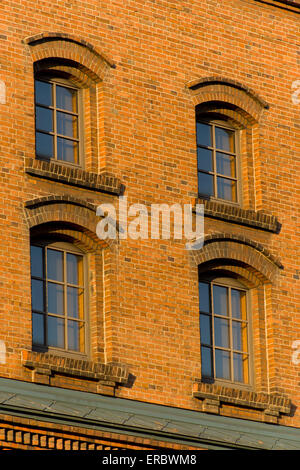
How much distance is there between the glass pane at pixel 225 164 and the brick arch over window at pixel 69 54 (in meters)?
2.68

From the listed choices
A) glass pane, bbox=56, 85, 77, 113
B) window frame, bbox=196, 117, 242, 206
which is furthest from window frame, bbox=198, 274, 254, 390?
glass pane, bbox=56, 85, 77, 113

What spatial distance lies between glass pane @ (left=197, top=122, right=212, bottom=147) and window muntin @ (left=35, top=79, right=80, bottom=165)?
240cm

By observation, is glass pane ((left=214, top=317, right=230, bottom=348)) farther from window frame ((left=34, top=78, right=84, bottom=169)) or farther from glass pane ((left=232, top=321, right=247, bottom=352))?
window frame ((left=34, top=78, right=84, bottom=169))

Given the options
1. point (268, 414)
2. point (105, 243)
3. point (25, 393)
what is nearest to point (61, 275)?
point (105, 243)

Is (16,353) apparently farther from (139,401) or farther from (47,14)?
(47,14)

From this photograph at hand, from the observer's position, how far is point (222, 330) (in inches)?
1083

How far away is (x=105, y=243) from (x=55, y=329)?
1.60 meters

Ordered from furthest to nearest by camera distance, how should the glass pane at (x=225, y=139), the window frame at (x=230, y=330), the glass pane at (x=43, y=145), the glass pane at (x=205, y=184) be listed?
the glass pane at (x=225, y=139), the glass pane at (x=205, y=184), the window frame at (x=230, y=330), the glass pane at (x=43, y=145)

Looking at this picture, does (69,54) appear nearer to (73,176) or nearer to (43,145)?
(43,145)

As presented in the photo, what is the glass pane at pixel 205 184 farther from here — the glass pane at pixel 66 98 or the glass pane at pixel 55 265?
the glass pane at pixel 55 265

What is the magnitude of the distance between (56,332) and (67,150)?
3003mm

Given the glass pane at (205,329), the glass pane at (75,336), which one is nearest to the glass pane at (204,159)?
the glass pane at (205,329)

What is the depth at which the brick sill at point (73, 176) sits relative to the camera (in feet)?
83.7

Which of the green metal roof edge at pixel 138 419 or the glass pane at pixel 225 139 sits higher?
the glass pane at pixel 225 139
